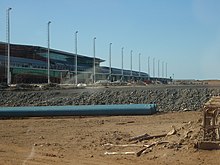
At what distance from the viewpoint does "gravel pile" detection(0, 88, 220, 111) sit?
3581 centimetres

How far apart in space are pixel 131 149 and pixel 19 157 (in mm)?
3671

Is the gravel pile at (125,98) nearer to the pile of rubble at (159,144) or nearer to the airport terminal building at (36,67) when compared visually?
the pile of rubble at (159,144)

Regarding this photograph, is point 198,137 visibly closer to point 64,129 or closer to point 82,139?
point 82,139

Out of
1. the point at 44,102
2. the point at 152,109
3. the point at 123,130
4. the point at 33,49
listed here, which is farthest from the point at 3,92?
the point at 33,49

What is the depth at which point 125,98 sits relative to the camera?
39469 mm

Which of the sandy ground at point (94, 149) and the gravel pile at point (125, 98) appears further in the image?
the gravel pile at point (125, 98)

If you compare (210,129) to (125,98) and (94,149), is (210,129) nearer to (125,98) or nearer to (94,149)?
(94,149)

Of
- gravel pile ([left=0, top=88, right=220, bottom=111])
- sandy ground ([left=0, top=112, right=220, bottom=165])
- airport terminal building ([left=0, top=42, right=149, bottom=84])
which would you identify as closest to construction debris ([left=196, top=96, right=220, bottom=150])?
sandy ground ([left=0, top=112, right=220, bottom=165])

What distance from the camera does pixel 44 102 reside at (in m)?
40.8

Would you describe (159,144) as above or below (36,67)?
below

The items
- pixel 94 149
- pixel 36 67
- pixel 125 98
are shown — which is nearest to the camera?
pixel 94 149

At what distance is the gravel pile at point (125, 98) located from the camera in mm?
35812

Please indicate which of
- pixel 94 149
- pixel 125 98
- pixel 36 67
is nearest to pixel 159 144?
pixel 94 149

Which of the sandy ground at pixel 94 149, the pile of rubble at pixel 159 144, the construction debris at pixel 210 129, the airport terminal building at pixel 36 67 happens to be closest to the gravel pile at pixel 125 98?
the sandy ground at pixel 94 149
